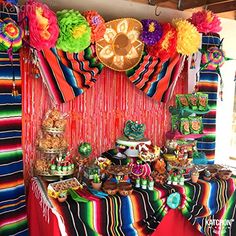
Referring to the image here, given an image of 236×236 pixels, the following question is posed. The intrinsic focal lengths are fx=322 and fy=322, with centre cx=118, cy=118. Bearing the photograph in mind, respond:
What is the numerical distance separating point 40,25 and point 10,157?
2.63 feet

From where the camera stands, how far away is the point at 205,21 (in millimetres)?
2391

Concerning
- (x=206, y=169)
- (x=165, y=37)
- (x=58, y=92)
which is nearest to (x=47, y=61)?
(x=58, y=92)

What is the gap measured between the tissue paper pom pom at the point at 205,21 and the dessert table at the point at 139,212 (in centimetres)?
113

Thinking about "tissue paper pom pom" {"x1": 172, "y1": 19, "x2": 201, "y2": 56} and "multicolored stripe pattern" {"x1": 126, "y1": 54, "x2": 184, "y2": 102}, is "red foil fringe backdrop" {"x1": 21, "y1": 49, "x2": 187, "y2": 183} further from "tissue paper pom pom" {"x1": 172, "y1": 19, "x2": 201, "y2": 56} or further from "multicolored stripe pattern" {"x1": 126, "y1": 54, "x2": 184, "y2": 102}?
"tissue paper pom pom" {"x1": 172, "y1": 19, "x2": 201, "y2": 56}

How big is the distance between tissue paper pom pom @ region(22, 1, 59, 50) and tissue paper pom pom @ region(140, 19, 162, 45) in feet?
2.18

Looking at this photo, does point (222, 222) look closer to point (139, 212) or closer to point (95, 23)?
point (139, 212)

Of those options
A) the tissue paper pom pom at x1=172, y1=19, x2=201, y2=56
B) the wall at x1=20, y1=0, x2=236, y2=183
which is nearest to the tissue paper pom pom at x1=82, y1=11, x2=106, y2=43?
the wall at x1=20, y1=0, x2=236, y2=183

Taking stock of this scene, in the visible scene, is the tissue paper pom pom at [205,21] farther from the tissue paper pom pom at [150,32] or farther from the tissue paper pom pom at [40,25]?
the tissue paper pom pom at [40,25]

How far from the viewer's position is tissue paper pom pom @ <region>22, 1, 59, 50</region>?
5.79ft

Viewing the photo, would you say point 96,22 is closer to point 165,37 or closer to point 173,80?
point 165,37

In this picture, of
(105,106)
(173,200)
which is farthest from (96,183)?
(105,106)

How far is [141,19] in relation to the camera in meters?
2.41

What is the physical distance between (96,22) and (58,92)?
0.50m

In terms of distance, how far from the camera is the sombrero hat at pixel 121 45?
2.15 m
